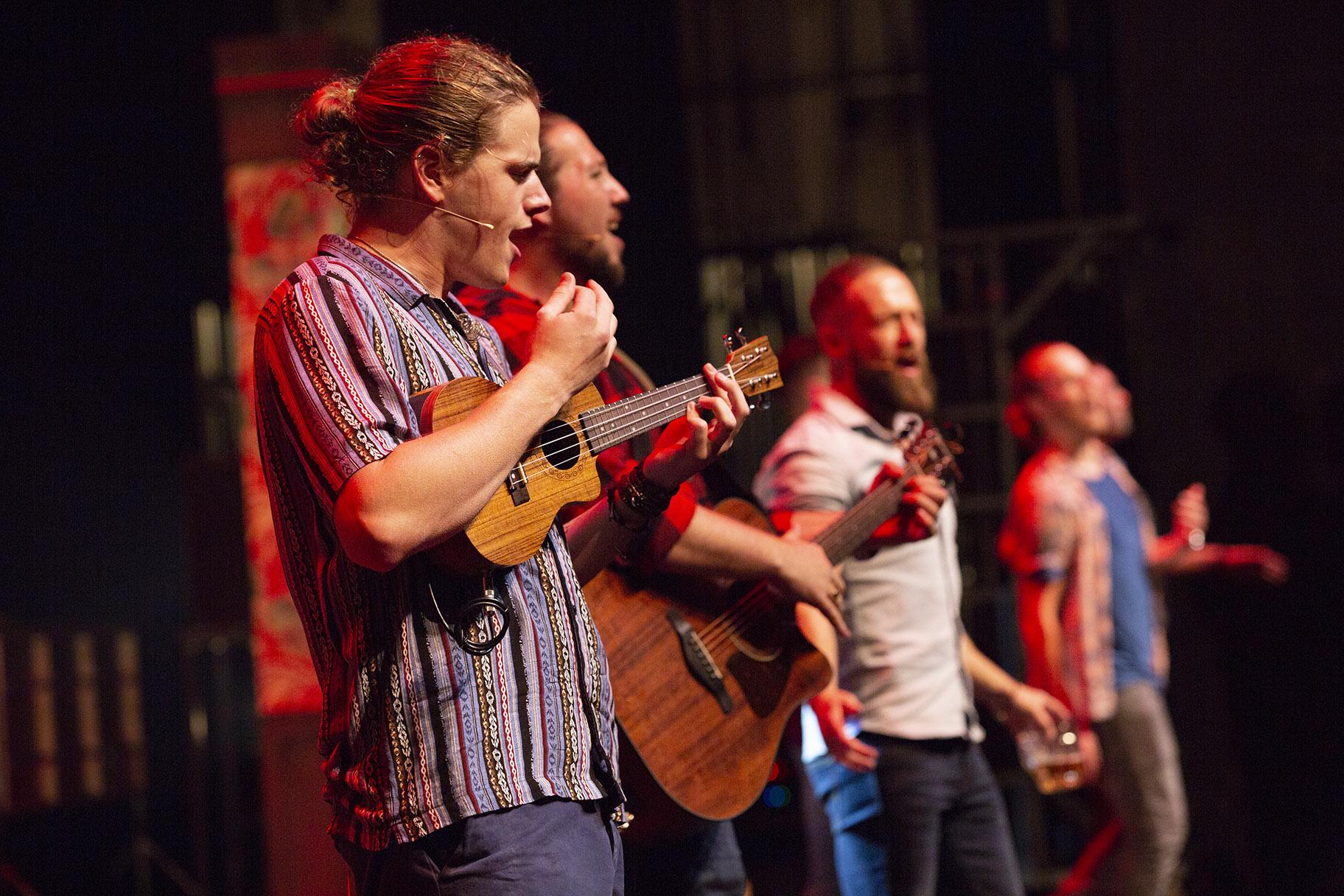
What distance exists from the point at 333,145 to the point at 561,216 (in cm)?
91

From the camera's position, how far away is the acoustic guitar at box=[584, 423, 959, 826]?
2365mm

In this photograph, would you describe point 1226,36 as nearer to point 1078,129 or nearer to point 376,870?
point 1078,129

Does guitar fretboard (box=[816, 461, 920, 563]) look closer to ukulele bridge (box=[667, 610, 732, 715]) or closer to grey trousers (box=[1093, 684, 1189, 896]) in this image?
ukulele bridge (box=[667, 610, 732, 715])

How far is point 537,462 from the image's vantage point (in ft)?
5.32

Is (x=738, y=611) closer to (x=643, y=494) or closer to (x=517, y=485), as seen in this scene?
(x=643, y=494)

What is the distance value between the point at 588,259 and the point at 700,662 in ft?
2.51

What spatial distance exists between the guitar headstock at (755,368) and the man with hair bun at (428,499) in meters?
0.57

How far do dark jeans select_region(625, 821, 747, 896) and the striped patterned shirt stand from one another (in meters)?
0.91

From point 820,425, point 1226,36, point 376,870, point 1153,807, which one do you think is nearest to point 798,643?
point 820,425

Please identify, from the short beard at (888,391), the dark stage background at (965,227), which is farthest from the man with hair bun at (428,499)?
the dark stage background at (965,227)

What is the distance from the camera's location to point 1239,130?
22.2 feet

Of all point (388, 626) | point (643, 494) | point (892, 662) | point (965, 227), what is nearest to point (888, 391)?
point (892, 662)

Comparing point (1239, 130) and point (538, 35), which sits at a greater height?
point (538, 35)

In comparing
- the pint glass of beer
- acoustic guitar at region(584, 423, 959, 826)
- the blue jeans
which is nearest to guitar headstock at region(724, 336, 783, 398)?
acoustic guitar at region(584, 423, 959, 826)
